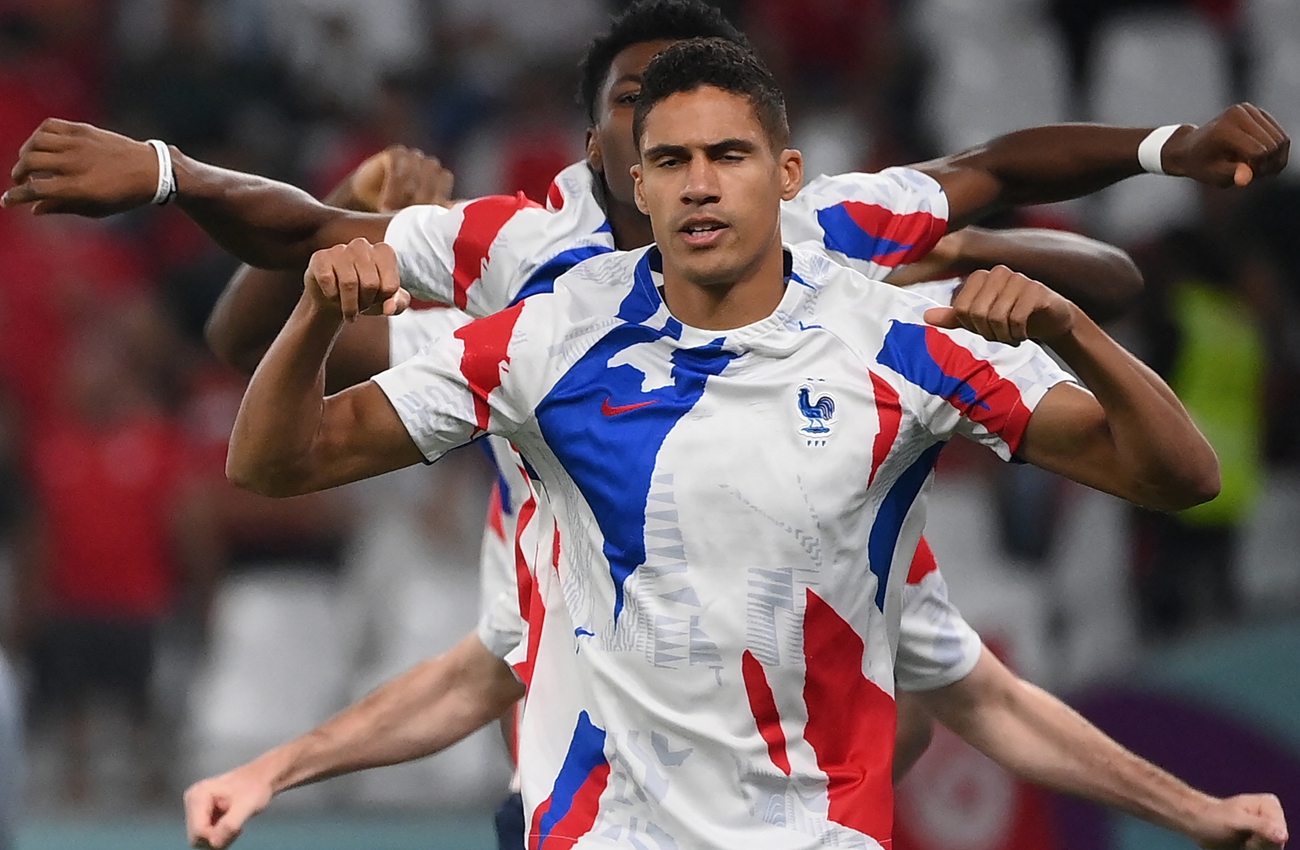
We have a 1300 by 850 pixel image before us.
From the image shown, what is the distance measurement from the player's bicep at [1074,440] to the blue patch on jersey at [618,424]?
1.81 ft

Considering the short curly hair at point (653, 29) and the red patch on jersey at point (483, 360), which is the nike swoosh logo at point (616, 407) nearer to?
the red patch on jersey at point (483, 360)

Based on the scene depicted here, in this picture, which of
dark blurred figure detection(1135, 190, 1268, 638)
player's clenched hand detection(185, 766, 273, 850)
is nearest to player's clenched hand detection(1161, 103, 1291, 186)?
player's clenched hand detection(185, 766, 273, 850)

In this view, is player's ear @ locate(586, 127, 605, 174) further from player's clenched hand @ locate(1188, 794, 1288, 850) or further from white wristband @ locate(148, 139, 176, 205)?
player's clenched hand @ locate(1188, 794, 1288, 850)

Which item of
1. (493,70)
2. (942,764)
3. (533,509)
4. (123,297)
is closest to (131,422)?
(123,297)

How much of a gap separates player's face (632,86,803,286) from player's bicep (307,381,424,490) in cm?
56

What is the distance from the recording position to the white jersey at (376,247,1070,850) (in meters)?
3.38

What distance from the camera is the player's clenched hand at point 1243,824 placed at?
A: 4.01m

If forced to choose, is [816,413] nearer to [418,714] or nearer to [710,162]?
[710,162]

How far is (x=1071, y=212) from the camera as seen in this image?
332 inches

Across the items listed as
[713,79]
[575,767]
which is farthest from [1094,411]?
[575,767]

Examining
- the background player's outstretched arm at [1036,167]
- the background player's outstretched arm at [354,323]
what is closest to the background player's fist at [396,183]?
the background player's outstretched arm at [354,323]

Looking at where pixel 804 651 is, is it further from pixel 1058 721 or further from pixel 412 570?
pixel 412 570

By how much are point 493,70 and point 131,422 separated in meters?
2.56

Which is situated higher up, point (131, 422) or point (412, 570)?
point (131, 422)
